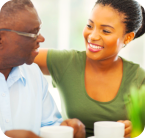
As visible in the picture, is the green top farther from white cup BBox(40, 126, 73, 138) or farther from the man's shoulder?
white cup BBox(40, 126, 73, 138)

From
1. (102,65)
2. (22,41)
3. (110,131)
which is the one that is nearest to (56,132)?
(110,131)

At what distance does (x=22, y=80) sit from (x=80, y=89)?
0.42 metres

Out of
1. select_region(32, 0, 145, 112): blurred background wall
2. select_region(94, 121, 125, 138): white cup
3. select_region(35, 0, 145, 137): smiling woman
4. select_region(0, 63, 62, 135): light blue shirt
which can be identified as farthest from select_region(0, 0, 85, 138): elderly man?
select_region(32, 0, 145, 112): blurred background wall

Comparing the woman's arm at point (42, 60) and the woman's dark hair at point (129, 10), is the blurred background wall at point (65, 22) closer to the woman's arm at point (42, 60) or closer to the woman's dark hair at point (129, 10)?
the woman's arm at point (42, 60)

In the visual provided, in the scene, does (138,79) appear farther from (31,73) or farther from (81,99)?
(31,73)

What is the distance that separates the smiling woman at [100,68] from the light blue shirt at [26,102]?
213 millimetres

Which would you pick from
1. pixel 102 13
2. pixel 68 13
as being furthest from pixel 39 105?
pixel 68 13

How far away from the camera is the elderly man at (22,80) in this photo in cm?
89

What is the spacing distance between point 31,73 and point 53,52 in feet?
Result: 1.03

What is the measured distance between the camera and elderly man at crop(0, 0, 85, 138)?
89 cm

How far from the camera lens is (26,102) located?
44.5 inches

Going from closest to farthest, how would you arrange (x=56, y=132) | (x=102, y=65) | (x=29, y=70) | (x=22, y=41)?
1. (x=56, y=132)
2. (x=22, y=41)
3. (x=29, y=70)
4. (x=102, y=65)

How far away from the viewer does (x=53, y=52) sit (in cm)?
149

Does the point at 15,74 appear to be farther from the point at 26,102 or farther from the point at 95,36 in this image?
the point at 95,36
